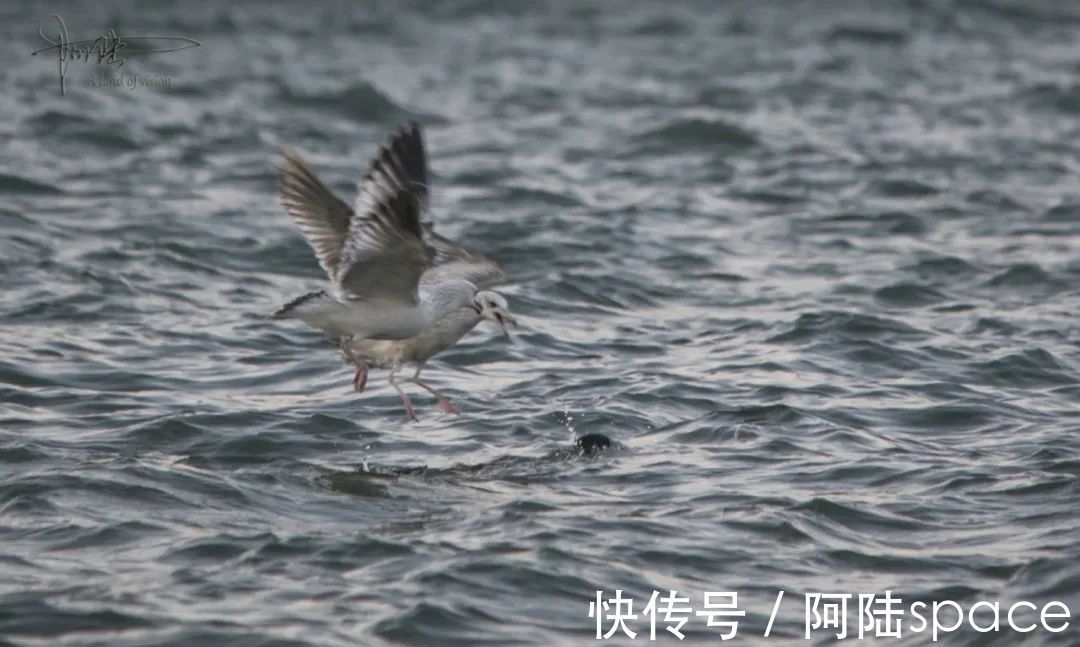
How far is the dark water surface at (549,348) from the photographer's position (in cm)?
773

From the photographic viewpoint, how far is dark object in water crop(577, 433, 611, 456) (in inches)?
382

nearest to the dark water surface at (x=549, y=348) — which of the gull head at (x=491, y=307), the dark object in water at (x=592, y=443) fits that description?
the dark object in water at (x=592, y=443)

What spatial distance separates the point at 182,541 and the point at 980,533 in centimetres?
365

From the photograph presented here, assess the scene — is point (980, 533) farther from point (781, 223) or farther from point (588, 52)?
point (588, 52)

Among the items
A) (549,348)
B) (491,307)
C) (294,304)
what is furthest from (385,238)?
(549,348)

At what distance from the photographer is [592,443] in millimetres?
9773

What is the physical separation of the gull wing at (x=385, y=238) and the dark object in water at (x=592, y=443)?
1.26 metres

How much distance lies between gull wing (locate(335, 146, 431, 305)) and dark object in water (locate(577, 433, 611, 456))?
1257 millimetres

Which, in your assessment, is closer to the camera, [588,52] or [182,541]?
[182,541]

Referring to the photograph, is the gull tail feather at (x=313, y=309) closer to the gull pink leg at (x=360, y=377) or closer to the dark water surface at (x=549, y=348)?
the gull pink leg at (x=360, y=377)

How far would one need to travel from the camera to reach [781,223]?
633 inches

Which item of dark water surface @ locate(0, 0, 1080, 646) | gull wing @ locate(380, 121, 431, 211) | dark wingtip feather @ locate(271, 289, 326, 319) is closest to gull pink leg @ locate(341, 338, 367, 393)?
dark water surface @ locate(0, 0, 1080, 646)

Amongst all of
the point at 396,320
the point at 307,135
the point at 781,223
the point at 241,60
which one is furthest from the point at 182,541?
the point at 241,60

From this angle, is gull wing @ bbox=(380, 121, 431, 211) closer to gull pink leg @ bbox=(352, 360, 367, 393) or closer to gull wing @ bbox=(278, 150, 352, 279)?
gull wing @ bbox=(278, 150, 352, 279)
